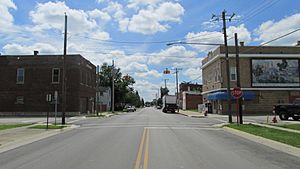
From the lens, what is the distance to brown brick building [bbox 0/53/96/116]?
47375 mm

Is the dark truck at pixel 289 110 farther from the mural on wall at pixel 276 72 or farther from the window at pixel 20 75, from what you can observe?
the window at pixel 20 75

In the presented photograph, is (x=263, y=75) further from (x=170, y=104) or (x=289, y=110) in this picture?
(x=170, y=104)

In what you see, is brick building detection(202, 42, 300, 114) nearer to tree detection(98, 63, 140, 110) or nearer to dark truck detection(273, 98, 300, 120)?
dark truck detection(273, 98, 300, 120)

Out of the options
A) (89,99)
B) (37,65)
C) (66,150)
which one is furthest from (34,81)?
(66,150)

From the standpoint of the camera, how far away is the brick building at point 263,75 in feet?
160

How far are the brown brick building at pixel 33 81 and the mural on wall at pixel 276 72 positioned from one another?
87.7ft

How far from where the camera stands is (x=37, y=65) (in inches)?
1885

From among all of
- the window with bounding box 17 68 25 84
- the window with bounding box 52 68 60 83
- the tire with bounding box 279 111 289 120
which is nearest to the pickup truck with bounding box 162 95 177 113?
the window with bounding box 52 68 60 83

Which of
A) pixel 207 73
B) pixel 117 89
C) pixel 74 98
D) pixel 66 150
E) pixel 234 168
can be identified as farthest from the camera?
pixel 117 89

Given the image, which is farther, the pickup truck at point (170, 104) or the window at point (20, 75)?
the pickup truck at point (170, 104)

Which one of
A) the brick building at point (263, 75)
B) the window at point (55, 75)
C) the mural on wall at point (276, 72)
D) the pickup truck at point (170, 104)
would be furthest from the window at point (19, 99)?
the mural on wall at point (276, 72)

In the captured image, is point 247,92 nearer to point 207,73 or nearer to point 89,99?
point 207,73

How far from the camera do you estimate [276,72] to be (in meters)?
50.0

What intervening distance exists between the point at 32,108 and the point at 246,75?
105 ft
